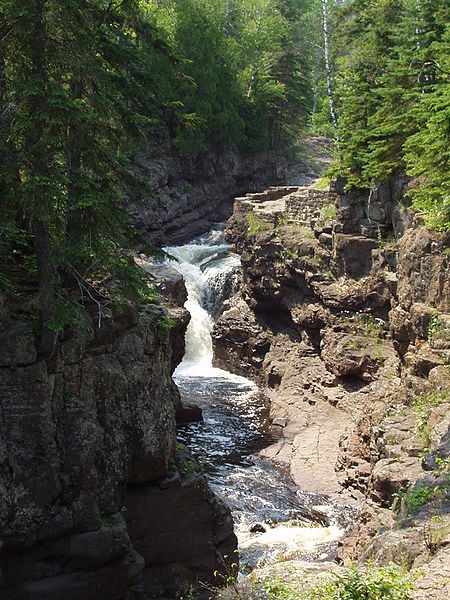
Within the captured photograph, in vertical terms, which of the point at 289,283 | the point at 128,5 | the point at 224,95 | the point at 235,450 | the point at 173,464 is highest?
the point at 224,95

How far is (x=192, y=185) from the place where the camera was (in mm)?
43438

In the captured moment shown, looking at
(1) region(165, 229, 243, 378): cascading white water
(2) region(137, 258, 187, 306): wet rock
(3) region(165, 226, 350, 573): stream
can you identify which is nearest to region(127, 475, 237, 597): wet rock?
(3) region(165, 226, 350, 573): stream

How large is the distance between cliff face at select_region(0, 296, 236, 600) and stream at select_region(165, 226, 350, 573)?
7.02 ft

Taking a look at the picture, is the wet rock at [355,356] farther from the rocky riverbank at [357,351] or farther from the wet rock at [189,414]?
the wet rock at [189,414]

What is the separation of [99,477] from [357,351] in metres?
13.1

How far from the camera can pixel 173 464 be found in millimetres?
12219

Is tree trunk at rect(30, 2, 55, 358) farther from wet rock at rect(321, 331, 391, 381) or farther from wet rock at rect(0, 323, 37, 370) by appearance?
wet rock at rect(321, 331, 391, 381)

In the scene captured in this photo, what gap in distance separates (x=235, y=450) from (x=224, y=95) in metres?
30.5

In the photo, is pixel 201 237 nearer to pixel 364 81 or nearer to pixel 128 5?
pixel 364 81

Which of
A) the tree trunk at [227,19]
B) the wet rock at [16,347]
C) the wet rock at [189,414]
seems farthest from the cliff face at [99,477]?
the tree trunk at [227,19]

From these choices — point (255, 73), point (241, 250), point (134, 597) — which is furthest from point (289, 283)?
point (255, 73)

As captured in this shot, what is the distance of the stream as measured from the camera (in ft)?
49.2

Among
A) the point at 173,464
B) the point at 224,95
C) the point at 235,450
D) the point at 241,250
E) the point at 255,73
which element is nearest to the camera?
the point at 173,464

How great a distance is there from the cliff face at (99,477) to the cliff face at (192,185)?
25613 millimetres
